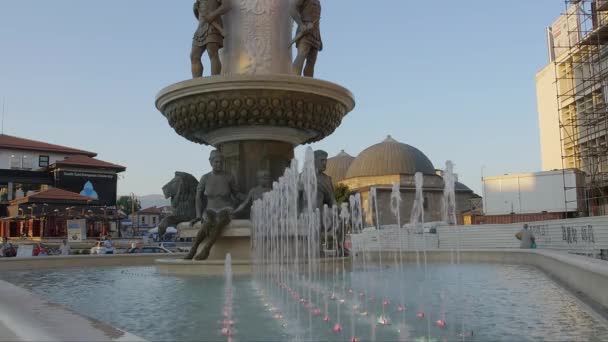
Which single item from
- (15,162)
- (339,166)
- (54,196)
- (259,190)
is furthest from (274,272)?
(339,166)

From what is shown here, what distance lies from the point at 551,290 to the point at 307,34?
17.4 ft

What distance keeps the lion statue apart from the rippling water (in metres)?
1.39

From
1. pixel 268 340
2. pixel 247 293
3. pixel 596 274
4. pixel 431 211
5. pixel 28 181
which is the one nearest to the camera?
pixel 268 340

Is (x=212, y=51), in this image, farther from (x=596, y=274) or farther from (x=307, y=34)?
(x=596, y=274)

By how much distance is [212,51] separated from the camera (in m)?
9.18

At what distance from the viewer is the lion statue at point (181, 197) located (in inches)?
355

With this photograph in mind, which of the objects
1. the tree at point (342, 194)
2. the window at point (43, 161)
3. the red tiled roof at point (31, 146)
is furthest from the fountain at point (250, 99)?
the window at point (43, 161)

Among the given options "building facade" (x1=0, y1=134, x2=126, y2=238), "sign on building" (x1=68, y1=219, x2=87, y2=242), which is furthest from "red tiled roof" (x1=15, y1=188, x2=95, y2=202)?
"sign on building" (x1=68, y1=219, x2=87, y2=242)

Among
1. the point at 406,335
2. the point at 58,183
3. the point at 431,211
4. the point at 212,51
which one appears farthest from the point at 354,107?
the point at 431,211

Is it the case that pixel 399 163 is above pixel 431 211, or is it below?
above

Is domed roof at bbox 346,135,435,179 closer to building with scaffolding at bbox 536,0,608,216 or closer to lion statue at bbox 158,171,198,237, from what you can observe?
building with scaffolding at bbox 536,0,608,216

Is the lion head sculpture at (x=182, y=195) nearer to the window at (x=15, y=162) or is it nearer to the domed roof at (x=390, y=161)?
the window at (x=15, y=162)

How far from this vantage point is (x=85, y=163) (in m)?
52.0

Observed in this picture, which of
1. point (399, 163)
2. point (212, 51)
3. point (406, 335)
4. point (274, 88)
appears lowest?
point (406, 335)
